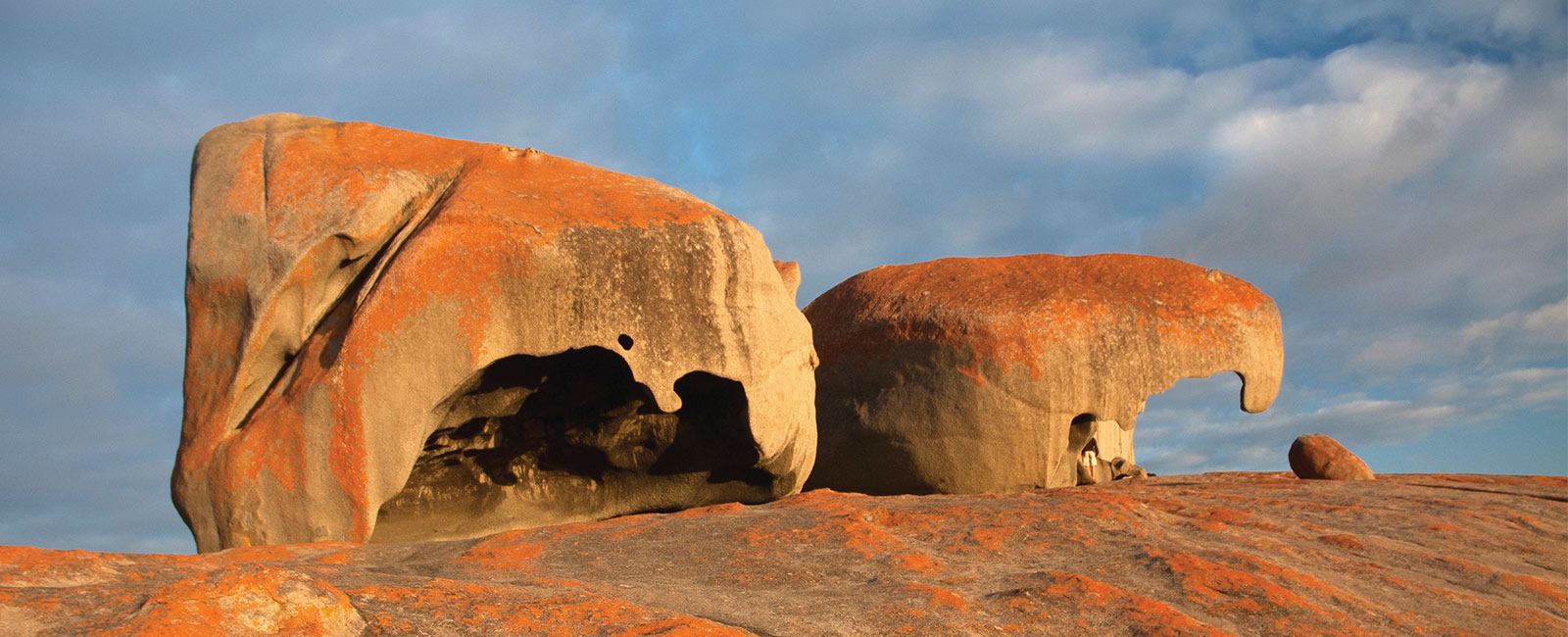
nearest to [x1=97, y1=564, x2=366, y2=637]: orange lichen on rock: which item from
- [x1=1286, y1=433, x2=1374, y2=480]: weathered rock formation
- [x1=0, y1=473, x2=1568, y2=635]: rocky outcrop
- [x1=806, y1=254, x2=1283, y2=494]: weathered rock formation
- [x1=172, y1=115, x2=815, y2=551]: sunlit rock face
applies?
[x1=0, y1=473, x2=1568, y2=635]: rocky outcrop

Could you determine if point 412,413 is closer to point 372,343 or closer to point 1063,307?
point 372,343

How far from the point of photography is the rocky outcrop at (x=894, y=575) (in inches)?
141

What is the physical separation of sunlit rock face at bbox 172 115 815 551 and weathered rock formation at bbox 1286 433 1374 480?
16.9 feet

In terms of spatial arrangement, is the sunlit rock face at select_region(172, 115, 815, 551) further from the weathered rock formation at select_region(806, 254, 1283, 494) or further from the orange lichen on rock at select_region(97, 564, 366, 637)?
the orange lichen on rock at select_region(97, 564, 366, 637)

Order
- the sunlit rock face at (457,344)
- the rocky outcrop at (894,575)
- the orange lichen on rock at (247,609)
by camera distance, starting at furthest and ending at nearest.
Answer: the sunlit rock face at (457,344) → the rocky outcrop at (894,575) → the orange lichen on rock at (247,609)

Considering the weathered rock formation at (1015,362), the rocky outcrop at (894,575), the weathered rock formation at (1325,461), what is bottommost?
the rocky outcrop at (894,575)

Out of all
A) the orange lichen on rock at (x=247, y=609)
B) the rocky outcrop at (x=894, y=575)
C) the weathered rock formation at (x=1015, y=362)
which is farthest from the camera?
the weathered rock formation at (x=1015, y=362)

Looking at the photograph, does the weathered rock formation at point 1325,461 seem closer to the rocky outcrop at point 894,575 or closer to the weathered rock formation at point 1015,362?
the weathered rock formation at point 1015,362

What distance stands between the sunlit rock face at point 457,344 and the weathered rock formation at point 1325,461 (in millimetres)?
5161

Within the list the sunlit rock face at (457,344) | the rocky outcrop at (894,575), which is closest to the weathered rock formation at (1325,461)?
the rocky outcrop at (894,575)

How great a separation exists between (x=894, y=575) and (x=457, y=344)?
343cm

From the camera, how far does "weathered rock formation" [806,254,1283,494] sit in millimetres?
10453

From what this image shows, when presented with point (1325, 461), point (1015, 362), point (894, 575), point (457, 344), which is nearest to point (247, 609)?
point (894, 575)

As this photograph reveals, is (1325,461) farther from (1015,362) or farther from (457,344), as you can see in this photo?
(457,344)
